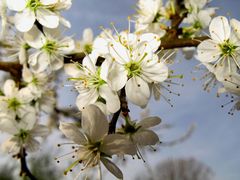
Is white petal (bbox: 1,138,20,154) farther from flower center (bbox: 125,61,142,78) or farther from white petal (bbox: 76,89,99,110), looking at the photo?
flower center (bbox: 125,61,142,78)

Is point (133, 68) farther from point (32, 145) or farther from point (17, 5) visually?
point (32, 145)

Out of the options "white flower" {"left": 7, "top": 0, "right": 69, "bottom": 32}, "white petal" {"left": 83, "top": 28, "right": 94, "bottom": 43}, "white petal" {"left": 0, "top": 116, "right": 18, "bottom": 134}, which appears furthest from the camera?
"white petal" {"left": 83, "top": 28, "right": 94, "bottom": 43}

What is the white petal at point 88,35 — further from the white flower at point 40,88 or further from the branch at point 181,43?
the branch at point 181,43

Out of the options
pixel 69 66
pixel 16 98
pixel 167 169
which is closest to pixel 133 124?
pixel 69 66

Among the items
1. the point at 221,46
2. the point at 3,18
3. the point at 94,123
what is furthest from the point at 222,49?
the point at 3,18

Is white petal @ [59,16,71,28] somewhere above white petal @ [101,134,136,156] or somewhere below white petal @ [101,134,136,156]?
above

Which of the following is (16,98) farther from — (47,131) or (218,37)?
(218,37)

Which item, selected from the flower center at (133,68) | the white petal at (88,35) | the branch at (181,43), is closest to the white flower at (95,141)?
the flower center at (133,68)

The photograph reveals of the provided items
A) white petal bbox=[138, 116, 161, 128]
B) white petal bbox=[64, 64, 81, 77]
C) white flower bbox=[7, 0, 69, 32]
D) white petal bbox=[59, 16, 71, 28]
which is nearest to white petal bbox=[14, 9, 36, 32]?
white flower bbox=[7, 0, 69, 32]
